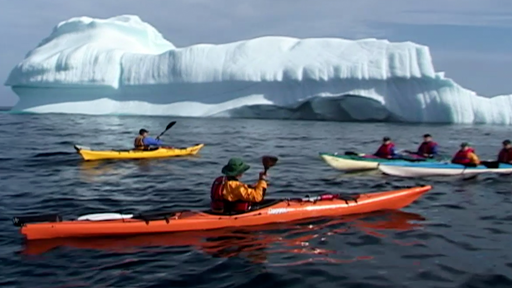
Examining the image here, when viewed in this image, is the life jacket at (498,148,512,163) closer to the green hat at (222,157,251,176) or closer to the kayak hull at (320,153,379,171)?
the kayak hull at (320,153,379,171)

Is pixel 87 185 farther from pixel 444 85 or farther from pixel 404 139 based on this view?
pixel 444 85

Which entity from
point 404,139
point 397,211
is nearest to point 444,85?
point 404,139

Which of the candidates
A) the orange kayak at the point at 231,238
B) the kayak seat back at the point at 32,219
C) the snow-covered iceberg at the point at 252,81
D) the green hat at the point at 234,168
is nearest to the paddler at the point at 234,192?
the green hat at the point at 234,168

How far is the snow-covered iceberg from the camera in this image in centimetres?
2633

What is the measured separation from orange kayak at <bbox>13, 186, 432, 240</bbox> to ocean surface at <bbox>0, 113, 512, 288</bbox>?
12 centimetres

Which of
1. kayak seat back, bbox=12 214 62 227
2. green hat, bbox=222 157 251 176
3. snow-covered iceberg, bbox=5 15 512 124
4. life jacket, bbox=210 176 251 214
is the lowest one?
kayak seat back, bbox=12 214 62 227

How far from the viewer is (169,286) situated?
4.27m

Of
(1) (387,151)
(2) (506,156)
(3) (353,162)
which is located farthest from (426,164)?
(2) (506,156)

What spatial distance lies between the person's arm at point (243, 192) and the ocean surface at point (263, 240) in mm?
361

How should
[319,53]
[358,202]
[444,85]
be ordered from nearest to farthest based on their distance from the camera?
[358,202] < [444,85] < [319,53]

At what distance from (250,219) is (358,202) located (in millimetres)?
1489

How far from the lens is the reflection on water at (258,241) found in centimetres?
510

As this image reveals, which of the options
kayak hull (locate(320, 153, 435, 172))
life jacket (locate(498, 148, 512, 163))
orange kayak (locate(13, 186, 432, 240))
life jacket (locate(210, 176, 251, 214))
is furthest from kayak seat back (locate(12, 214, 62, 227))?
life jacket (locate(498, 148, 512, 163))

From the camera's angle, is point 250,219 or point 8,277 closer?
point 8,277
